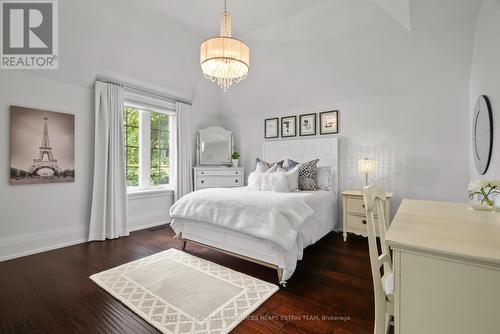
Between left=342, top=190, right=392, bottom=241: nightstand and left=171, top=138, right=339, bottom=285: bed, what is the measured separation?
229mm

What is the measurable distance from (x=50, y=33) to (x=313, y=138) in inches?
153

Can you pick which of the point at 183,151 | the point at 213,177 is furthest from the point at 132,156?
the point at 213,177

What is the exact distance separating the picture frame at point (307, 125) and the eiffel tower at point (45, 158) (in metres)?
3.76

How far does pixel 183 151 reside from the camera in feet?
14.7

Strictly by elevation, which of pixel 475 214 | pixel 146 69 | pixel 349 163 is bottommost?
pixel 475 214

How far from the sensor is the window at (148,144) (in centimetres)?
400

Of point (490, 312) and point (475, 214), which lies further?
point (475, 214)

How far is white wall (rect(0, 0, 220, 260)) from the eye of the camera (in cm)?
271

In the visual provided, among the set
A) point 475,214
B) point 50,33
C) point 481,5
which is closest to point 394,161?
point 481,5

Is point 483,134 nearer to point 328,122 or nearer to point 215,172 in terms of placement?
point 328,122

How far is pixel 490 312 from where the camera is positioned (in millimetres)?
743

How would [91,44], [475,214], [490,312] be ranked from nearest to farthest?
1. [490,312]
2. [475,214]
3. [91,44]

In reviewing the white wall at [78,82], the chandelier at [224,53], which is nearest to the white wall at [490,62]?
the chandelier at [224,53]

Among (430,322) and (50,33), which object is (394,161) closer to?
(430,322)
